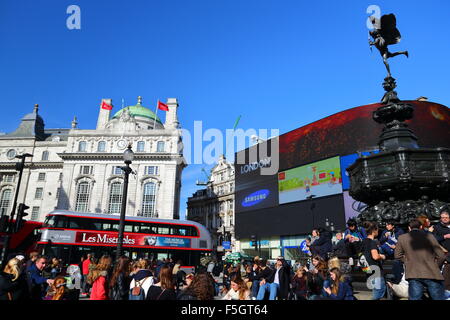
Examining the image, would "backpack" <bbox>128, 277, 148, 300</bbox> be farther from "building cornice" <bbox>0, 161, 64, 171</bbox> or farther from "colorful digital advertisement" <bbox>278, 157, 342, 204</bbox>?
"building cornice" <bbox>0, 161, 64, 171</bbox>

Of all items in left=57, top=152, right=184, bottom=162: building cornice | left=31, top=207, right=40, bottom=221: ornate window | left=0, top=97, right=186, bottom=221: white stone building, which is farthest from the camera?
left=31, top=207, right=40, bottom=221: ornate window

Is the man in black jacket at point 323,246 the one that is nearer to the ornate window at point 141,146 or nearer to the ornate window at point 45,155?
the ornate window at point 141,146

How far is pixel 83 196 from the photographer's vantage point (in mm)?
49969

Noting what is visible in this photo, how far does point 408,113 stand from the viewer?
347 inches

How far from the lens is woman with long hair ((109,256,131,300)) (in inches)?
235

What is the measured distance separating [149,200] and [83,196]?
36.5 ft

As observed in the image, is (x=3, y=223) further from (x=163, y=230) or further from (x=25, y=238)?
(x=25, y=238)

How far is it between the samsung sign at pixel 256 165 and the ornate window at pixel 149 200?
16.4 meters

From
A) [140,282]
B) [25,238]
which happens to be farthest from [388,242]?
[25,238]

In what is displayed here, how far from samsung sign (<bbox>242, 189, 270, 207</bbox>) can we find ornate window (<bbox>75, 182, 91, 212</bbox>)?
1033 inches

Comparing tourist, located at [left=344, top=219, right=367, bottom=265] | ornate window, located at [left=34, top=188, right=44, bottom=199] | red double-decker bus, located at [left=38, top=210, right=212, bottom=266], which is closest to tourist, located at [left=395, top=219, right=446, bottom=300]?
tourist, located at [left=344, top=219, right=367, bottom=265]

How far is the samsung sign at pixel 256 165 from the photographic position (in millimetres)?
50909

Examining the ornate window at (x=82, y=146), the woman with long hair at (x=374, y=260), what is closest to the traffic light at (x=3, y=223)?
the woman with long hair at (x=374, y=260)
